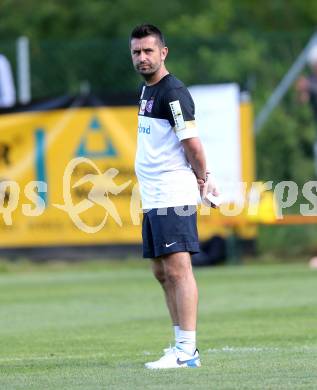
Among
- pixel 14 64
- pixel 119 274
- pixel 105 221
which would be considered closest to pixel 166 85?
pixel 119 274

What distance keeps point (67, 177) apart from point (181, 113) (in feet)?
30.7

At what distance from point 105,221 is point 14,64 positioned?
4709 millimetres

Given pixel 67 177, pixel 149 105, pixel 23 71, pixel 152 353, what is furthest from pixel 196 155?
pixel 23 71

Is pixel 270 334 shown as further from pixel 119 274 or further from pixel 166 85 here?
pixel 119 274

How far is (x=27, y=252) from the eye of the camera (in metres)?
17.0

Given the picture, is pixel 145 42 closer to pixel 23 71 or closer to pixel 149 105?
pixel 149 105

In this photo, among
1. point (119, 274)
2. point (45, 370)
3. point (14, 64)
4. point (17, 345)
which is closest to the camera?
point (45, 370)

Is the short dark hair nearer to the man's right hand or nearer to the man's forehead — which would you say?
the man's forehead

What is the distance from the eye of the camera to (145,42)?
7.70 meters

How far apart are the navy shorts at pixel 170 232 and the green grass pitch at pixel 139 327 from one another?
71 cm

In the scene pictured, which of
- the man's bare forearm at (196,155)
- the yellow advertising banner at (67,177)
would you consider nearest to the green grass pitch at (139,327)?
the yellow advertising banner at (67,177)

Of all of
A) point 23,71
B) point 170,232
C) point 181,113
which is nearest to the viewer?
point 181,113

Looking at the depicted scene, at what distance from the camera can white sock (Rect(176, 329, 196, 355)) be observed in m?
7.64

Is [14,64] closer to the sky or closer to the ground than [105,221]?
closer to the sky
